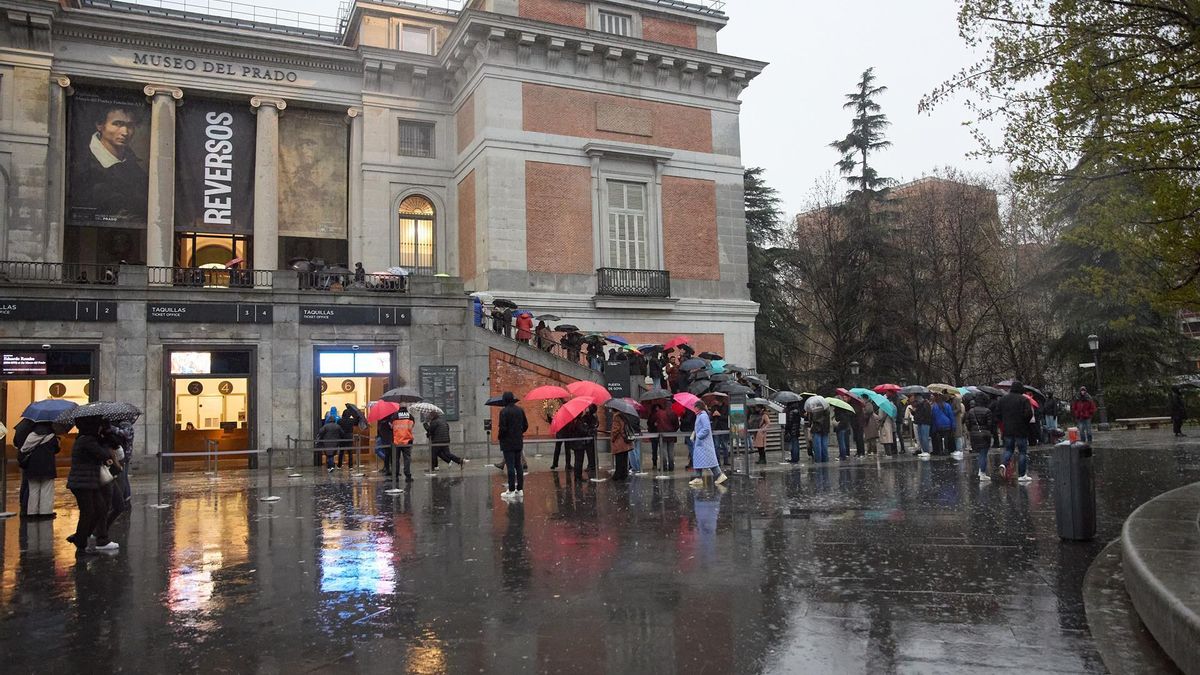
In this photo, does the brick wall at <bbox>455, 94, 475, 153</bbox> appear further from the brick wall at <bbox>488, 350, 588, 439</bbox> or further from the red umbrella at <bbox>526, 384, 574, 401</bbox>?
the red umbrella at <bbox>526, 384, 574, 401</bbox>

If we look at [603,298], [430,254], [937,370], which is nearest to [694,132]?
[603,298]

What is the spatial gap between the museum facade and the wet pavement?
10.9 metres

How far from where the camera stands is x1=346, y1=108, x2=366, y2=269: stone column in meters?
31.8

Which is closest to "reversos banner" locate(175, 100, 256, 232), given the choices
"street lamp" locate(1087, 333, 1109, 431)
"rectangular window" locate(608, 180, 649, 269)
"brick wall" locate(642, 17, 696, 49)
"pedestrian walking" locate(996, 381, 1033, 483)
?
"rectangular window" locate(608, 180, 649, 269)

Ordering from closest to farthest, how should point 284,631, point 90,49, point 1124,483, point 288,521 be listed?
1. point 284,631
2. point 288,521
3. point 1124,483
4. point 90,49

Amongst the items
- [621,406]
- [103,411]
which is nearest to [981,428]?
[621,406]

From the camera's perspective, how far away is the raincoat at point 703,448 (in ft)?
51.8

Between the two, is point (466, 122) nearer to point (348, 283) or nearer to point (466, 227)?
point (466, 227)

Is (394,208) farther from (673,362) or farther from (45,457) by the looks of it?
(45,457)

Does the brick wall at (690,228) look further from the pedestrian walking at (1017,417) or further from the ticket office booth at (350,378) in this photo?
the pedestrian walking at (1017,417)

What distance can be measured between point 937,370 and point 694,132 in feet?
58.4

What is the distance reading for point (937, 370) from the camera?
138 ft

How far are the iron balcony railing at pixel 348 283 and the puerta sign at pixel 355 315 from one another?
0.52m

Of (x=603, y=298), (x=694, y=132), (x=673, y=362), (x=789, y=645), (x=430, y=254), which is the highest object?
(x=694, y=132)
